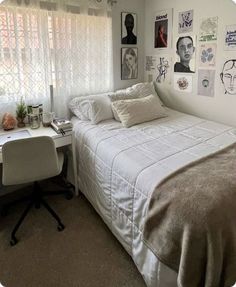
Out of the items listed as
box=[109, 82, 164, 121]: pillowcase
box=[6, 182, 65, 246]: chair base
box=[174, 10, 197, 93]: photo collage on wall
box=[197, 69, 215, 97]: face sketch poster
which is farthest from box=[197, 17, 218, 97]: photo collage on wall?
box=[6, 182, 65, 246]: chair base

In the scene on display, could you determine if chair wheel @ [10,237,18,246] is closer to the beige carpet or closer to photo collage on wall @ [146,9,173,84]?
the beige carpet

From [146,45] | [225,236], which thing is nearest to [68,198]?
[225,236]

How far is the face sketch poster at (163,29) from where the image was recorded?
2863mm

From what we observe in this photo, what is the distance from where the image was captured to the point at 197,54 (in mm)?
2637

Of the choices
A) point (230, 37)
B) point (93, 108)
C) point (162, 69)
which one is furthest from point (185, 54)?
point (93, 108)

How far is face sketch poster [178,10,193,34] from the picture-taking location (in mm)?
2612

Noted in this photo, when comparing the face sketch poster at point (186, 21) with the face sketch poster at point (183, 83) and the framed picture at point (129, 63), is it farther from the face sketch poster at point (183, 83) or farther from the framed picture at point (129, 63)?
the framed picture at point (129, 63)

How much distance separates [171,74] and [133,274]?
231 cm

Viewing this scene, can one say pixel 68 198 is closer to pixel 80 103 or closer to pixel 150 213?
pixel 80 103

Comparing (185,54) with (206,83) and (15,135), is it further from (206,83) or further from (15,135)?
(15,135)

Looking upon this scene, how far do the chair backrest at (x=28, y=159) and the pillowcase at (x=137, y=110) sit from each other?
849mm

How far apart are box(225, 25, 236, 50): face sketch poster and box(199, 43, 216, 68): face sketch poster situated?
5.7 inches

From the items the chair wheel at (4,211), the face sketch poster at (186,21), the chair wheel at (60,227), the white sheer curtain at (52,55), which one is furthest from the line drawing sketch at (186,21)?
the chair wheel at (4,211)

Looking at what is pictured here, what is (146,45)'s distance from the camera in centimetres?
323
